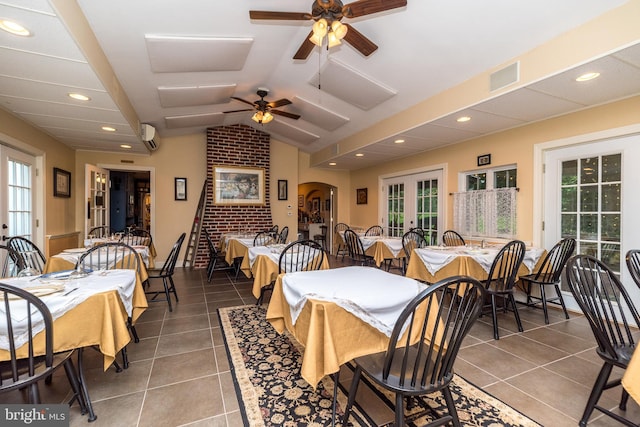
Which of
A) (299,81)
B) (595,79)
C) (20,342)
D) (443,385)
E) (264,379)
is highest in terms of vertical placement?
(299,81)

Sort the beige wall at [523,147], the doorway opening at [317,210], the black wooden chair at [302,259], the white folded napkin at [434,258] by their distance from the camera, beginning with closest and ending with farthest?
the black wooden chair at [302,259] < the beige wall at [523,147] < the white folded napkin at [434,258] < the doorway opening at [317,210]

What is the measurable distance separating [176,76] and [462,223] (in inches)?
187

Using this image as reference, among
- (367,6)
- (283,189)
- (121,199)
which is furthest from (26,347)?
(121,199)

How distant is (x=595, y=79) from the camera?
2729mm

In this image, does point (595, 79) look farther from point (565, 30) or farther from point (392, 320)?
point (392, 320)

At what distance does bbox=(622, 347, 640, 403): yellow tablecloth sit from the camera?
122 centimetres

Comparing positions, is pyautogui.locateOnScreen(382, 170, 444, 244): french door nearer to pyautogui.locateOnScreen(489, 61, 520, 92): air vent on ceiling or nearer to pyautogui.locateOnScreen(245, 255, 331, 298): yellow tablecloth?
pyautogui.locateOnScreen(489, 61, 520, 92): air vent on ceiling

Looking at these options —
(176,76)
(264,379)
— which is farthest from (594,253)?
(176,76)

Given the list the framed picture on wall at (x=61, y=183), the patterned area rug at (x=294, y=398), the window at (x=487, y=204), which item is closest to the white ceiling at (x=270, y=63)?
the framed picture on wall at (x=61, y=183)

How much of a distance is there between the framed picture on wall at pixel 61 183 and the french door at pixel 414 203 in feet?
20.5

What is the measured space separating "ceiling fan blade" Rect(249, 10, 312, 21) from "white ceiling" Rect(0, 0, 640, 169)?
6.4 inches

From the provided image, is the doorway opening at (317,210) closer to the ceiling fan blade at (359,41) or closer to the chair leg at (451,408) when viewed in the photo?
the ceiling fan blade at (359,41)

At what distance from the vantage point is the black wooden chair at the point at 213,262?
5.21 meters

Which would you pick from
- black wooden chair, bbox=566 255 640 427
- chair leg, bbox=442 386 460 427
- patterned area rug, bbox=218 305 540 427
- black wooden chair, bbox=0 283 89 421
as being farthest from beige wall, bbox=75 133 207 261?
black wooden chair, bbox=566 255 640 427
